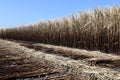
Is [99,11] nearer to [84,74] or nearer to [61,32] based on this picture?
[61,32]

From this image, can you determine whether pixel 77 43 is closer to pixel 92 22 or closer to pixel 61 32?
pixel 92 22

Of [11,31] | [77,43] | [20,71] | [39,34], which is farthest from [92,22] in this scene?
[11,31]

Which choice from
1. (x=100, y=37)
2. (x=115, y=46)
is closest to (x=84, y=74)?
(x=115, y=46)

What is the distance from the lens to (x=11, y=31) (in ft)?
137

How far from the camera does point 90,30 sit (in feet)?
48.8

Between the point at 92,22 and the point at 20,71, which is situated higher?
the point at 92,22

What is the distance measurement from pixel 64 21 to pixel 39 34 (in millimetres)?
8522

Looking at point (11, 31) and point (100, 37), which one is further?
point (11, 31)

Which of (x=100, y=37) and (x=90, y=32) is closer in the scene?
(x=100, y=37)

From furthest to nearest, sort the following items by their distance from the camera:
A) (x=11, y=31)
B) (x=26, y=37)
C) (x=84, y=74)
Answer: (x=11, y=31) → (x=26, y=37) → (x=84, y=74)

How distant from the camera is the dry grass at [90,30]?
42.6 feet

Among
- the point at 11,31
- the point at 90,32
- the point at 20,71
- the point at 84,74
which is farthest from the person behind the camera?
the point at 11,31

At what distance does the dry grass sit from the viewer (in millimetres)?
12984

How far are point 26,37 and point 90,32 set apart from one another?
1897 centimetres
